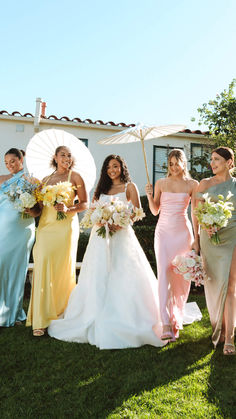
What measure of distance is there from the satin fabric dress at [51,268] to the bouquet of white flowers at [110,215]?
0.48m

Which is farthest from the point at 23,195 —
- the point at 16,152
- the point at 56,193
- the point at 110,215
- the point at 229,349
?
the point at 229,349

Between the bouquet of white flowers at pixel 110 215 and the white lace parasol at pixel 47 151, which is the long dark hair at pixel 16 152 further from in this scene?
the bouquet of white flowers at pixel 110 215

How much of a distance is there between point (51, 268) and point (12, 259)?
81 centimetres

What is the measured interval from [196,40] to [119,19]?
2.28 meters

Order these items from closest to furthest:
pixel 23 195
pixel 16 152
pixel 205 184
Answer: pixel 205 184
pixel 23 195
pixel 16 152

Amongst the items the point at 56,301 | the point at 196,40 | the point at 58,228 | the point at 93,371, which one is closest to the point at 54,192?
the point at 58,228

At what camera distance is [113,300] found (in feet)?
15.6

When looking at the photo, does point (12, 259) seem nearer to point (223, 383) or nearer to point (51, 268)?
point (51, 268)

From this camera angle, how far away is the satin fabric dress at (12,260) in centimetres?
555

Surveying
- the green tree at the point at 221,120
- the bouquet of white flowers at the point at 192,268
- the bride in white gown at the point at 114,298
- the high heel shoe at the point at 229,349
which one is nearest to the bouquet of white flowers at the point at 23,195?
the bride in white gown at the point at 114,298

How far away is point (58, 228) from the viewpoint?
5.31 meters

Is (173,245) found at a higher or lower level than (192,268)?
higher

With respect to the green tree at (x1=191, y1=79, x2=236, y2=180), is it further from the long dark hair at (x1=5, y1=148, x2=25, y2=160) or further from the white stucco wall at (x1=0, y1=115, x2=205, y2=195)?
the long dark hair at (x1=5, y1=148, x2=25, y2=160)

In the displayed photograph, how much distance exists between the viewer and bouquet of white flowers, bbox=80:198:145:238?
4.88m
